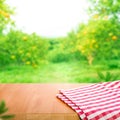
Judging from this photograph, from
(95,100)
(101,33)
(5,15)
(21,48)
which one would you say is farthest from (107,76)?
(95,100)

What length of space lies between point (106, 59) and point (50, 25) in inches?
29.6

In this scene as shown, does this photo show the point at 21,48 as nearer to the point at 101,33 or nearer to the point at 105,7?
the point at 101,33

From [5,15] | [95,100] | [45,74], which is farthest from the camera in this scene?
[45,74]

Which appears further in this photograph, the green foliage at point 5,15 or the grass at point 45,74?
the grass at point 45,74

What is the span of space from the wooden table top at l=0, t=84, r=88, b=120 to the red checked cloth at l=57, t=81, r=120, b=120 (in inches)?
2.0

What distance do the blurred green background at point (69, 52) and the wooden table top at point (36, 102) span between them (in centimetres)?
118

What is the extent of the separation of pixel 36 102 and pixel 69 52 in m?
1.72

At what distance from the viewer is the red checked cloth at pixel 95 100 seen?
164 centimetres

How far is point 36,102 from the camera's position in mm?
1896

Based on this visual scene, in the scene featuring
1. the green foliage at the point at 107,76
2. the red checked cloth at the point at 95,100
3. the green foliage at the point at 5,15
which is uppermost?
the green foliage at the point at 5,15

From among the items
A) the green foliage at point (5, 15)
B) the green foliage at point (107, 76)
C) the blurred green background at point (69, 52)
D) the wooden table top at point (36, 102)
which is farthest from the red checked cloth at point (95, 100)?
the green foliage at point (5, 15)

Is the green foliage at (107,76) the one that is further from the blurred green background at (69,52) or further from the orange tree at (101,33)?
the orange tree at (101,33)

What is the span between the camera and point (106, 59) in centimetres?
357

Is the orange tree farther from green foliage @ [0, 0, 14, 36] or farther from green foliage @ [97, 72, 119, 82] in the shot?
green foliage @ [0, 0, 14, 36]
